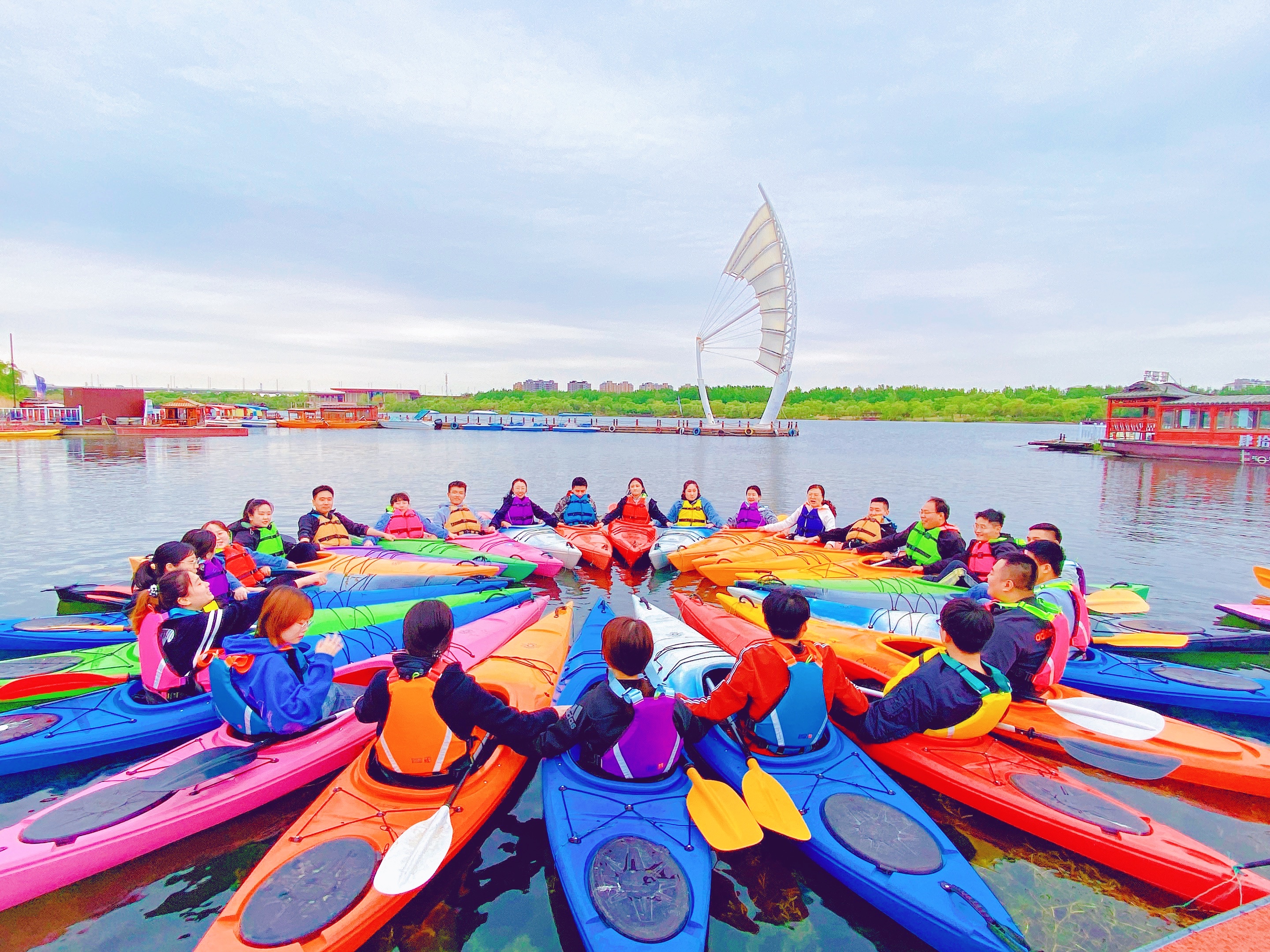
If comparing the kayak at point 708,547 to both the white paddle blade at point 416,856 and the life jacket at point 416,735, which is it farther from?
the white paddle blade at point 416,856

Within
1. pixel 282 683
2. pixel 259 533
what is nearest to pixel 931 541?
pixel 282 683

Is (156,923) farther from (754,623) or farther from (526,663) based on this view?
(754,623)

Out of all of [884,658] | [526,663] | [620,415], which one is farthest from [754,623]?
[620,415]

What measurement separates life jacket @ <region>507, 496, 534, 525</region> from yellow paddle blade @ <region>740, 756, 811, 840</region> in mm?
8235

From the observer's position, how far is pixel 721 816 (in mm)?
3145

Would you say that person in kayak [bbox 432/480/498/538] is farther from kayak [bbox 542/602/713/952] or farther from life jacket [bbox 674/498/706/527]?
kayak [bbox 542/602/713/952]

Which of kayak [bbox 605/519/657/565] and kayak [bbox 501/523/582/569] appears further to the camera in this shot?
kayak [bbox 605/519/657/565]

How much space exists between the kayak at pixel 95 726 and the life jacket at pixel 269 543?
9.70 feet

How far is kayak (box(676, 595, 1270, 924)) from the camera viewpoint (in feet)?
9.73

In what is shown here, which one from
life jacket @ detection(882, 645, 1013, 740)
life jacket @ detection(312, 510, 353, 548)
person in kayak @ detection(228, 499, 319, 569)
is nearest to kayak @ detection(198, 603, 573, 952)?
life jacket @ detection(882, 645, 1013, 740)

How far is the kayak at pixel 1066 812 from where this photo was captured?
2.96m

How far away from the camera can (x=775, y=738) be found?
3.62 m

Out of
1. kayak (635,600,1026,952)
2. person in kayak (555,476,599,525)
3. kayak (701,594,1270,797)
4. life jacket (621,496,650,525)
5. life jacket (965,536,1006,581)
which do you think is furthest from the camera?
person in kayak (555,476,599,525)

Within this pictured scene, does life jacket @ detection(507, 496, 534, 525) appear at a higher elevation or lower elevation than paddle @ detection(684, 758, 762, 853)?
higher
